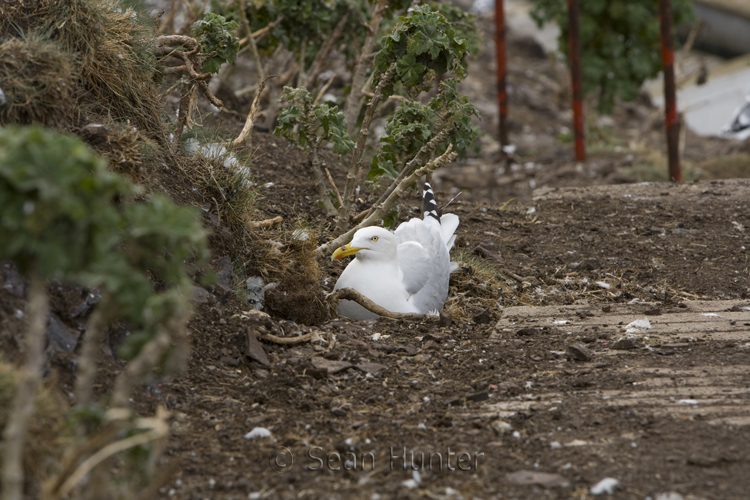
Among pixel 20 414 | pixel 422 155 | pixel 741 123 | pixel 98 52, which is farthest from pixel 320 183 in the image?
pixel 741 123

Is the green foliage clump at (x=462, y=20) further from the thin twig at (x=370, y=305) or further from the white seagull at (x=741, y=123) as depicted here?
the white seagull at (x=741, y=123)

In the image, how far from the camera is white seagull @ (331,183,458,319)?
4344 millimetres

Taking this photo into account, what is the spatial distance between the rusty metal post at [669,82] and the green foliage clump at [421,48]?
4.17 m

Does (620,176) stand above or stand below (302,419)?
above

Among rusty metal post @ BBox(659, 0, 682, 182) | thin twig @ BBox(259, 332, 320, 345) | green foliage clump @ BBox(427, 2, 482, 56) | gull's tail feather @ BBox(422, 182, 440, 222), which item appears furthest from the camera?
rusty metal post @ BBox(659, 0, 682, 182)

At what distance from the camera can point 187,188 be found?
13.5 feet

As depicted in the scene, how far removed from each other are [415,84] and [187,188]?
4.85ft

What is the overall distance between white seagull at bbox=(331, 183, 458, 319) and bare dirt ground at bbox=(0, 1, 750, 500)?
6.9 inches

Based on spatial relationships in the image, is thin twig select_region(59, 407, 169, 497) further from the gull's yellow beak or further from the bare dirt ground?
the gull's yellow beak

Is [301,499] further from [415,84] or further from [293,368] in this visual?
[415,84]

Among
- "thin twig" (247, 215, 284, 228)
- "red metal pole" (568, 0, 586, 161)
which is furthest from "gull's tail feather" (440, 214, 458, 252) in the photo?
"red metal pole" (568, 0, 586, 161)

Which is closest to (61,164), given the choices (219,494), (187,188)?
(219,494)

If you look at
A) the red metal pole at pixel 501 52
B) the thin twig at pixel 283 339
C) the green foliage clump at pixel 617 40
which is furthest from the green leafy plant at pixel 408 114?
the green foliage clump at pixel 617 40

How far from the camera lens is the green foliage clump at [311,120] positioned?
467 centimetres
